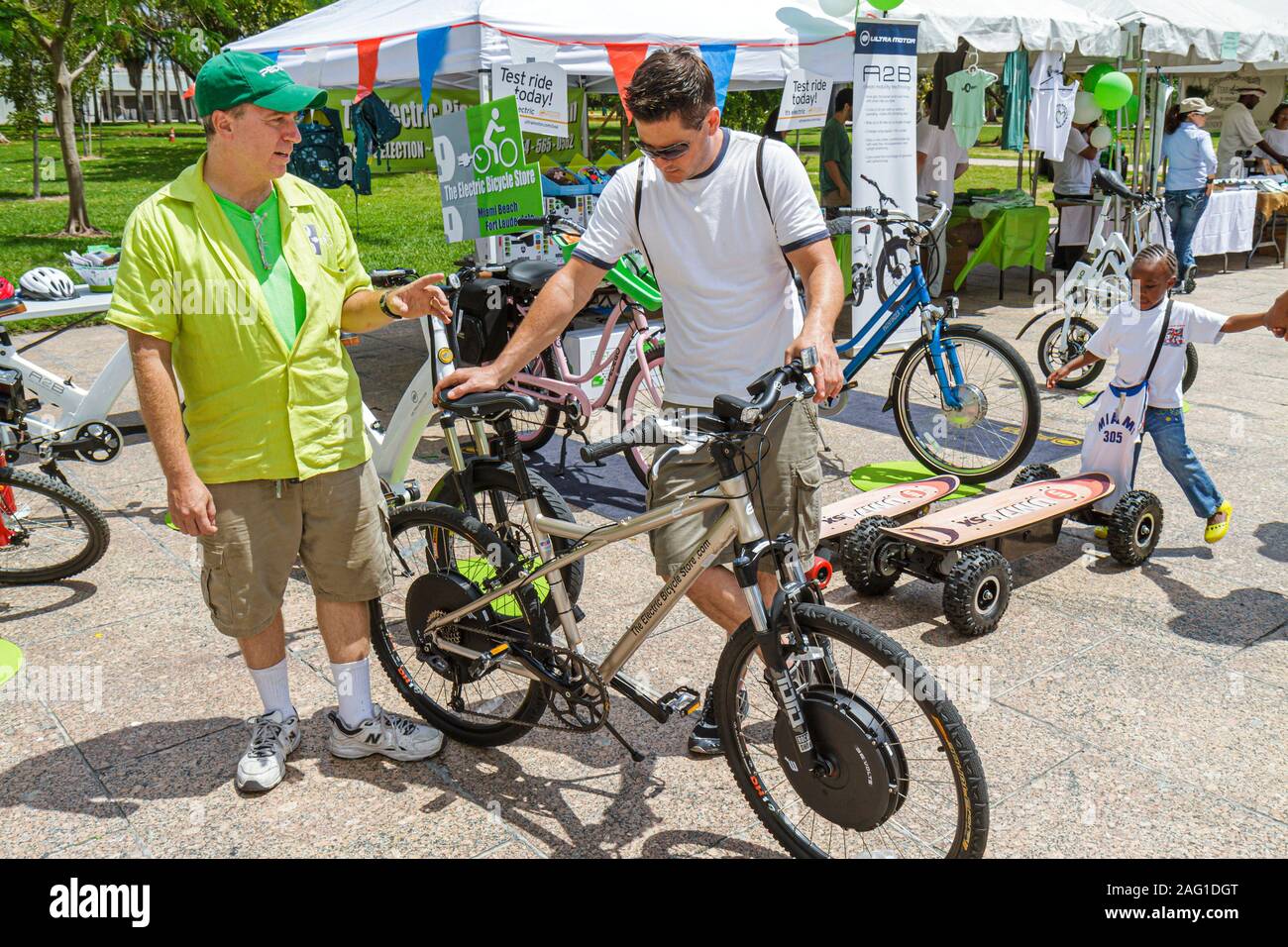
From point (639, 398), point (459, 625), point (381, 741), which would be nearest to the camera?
point (459, 625)

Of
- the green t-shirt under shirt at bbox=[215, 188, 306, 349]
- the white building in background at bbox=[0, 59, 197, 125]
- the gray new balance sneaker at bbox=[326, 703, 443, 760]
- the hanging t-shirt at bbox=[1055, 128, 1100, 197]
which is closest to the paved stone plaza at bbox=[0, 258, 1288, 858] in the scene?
the gray new balance sneaker at bbox=[326, 703, 443, 760]

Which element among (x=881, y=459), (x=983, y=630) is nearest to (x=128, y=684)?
(x=983, y=630)

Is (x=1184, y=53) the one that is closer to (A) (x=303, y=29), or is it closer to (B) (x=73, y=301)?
(A) (x=303, y=29)

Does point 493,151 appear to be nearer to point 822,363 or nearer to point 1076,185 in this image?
point 822,363

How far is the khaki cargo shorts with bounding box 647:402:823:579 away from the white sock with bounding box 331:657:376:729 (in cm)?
102

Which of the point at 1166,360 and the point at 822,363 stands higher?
the point at 822,363

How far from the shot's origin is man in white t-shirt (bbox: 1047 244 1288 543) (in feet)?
15.5

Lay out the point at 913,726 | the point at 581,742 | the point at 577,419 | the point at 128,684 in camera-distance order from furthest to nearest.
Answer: the point at 577,419 < the point at 128,684 < the point at 581,742 < the point at 913,726

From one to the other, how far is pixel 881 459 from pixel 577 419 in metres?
1.79

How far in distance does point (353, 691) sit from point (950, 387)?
12.3 ft

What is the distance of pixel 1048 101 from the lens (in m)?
10.4

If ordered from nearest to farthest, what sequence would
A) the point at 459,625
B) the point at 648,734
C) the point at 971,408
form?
the point at 459,625, the point at 648,734, the point at 971,408

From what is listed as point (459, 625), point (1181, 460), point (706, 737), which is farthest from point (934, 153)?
point (459, 625)

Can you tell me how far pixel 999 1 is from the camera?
32.6 ft
